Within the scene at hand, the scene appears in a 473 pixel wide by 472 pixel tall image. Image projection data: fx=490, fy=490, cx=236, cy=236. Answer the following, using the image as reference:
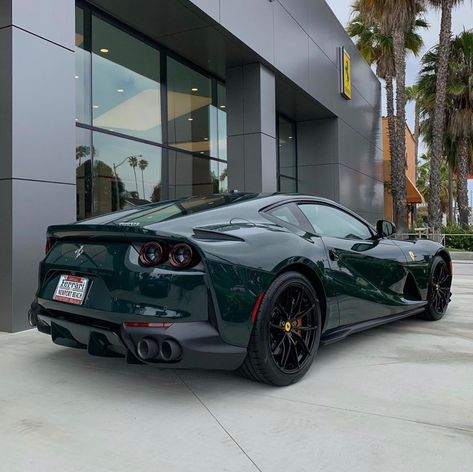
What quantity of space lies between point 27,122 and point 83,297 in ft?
8.55

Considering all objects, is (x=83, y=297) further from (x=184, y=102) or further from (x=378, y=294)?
(x=184, y=102)

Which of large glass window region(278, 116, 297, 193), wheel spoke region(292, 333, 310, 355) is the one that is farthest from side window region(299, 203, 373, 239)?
large glass window region(278, 116, 297, 193)

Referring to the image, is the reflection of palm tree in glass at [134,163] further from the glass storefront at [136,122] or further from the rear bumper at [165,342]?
the rear bumper at [165,342]

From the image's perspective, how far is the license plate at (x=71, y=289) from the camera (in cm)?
299

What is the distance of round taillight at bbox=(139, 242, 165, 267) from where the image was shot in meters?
2.79

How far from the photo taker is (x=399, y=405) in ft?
9.50

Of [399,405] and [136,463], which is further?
[399,405]

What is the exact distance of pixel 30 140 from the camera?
15.8ft

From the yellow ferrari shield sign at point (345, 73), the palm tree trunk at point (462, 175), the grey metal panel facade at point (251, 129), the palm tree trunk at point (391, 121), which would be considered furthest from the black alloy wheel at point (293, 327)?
the palm tree trunk at point (462, 175)

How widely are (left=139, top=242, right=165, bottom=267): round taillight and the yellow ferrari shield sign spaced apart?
42.8ft

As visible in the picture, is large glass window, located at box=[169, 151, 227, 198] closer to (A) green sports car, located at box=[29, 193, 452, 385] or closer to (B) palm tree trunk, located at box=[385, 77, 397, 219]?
(A) green sports car, located at box=[29, 193, 452, 385]

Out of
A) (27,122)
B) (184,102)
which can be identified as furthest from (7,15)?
(184,102)

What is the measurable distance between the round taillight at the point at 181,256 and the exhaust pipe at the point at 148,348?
1.42 feet

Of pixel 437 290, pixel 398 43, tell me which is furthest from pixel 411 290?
pixel 398 43
